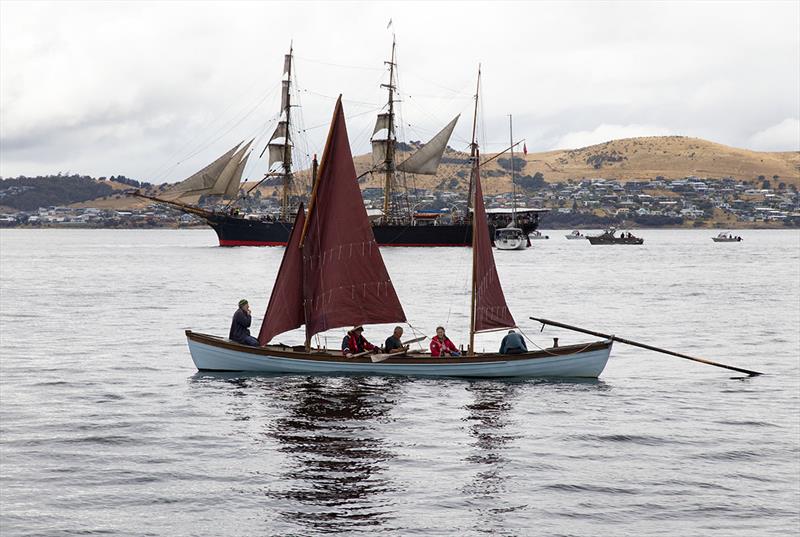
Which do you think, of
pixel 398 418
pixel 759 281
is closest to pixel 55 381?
pixel 398 418

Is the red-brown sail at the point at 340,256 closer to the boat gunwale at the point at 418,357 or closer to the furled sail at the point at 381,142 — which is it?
the boat gunwale at the point at 418,357

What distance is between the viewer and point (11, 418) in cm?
2936

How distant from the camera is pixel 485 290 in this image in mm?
35781

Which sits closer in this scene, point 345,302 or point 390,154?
point 345,302

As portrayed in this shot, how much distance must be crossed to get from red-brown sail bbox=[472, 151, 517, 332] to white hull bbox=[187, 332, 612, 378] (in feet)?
5.12

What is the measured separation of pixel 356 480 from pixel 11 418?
1271 centimetres

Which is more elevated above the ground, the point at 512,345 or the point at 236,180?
the point at 236,180

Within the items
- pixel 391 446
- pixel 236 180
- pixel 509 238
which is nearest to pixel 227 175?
pixel 236 180

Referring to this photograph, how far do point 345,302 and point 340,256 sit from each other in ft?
5.60

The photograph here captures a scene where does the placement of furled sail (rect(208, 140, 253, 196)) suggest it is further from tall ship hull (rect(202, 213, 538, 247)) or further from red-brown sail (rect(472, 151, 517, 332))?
red-brown sail (rect(472, 151, 517, 332))

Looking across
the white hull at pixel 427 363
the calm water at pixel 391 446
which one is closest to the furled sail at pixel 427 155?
the calm water at pixel 391 446

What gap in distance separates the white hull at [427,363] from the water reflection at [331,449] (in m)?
0.52

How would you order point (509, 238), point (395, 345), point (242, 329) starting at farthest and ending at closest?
point (509, 238), point (242, 329), point (395, 345)

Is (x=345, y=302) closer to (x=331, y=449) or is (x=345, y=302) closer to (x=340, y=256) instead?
(x=340, y=256)
